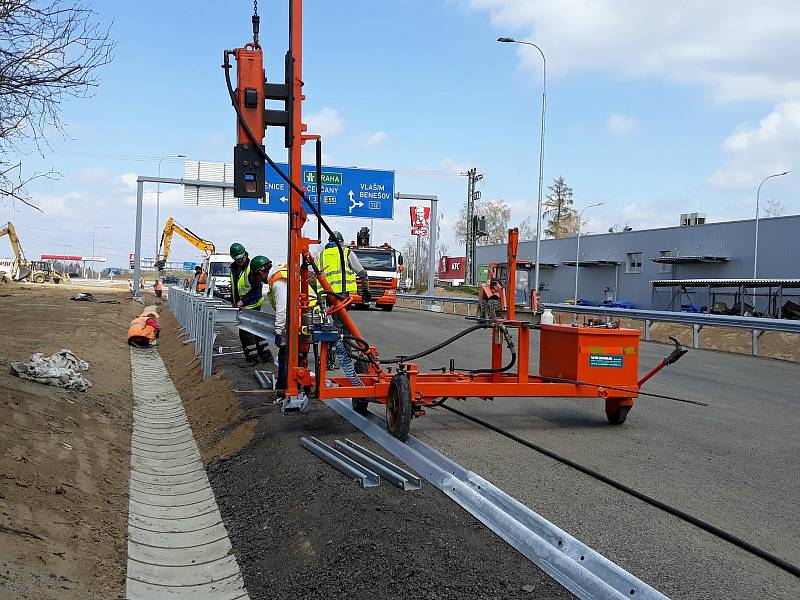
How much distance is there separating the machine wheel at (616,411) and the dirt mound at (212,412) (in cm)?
361

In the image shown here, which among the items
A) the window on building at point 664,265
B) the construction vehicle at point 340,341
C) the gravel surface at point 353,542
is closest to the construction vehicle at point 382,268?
the window on building at point 664,265

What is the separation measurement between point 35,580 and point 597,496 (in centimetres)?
353

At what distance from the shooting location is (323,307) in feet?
24.0

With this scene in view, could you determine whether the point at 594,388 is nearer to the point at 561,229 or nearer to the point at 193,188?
the point at 193,188

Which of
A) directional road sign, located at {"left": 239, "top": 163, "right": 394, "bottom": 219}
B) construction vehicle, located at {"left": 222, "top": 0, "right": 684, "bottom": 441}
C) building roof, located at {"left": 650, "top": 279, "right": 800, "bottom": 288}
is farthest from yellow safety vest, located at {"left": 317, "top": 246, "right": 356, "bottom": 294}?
building roof, located at {"left": 650, "top": 279, "right": 800, "bottom": 288}

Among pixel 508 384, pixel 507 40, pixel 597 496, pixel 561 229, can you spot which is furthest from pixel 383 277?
pixel 561 229

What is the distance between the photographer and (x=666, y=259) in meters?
45.4

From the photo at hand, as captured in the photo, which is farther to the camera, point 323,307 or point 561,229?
point 561,229

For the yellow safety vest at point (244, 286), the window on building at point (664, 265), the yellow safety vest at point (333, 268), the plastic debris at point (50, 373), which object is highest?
the window on building at point (664, 265)

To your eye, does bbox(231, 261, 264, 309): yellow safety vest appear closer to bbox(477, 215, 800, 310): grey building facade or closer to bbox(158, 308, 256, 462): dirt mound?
bbox(158, 308, 256, 462): dirt mound

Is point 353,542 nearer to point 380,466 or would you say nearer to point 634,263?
point 380,466

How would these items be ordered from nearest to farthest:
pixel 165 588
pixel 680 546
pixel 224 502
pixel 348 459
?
1. pixel 680 546
2. pixel 165 588
3. pixel 348 459
4. pixel 224 502

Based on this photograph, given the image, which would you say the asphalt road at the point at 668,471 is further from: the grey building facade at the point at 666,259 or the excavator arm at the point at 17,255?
the excavator arm at the point at 17,255

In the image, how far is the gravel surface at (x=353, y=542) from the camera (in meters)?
3.82
